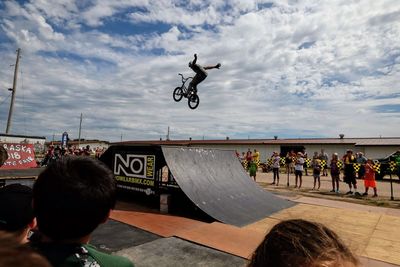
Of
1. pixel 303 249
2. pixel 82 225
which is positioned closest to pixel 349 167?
pixel 303 249

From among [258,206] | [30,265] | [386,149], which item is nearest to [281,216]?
[258,206]

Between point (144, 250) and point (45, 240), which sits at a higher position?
point (45, 240)

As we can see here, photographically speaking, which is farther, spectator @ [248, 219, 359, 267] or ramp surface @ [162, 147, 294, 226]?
ramp surface @ [162, 147, 294, 226]

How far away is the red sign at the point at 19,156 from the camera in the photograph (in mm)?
16266

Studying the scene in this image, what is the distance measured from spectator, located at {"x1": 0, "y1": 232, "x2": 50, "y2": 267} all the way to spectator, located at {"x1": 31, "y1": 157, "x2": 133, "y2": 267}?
670mm

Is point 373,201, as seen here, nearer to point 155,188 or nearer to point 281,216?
point 281,216

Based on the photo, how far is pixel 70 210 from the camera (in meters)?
1.36

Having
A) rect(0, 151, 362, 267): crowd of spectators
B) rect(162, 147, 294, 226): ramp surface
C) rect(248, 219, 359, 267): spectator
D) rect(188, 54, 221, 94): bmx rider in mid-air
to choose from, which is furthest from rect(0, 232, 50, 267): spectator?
rect(188, 54, 221, 94): bmx rider in mid-air

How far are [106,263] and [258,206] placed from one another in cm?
807

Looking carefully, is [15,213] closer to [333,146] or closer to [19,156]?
[19,156]

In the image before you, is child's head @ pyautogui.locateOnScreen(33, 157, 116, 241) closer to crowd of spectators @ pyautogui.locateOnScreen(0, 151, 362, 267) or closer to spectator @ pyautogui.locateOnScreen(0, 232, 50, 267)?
crowd of spectators @ pyautogui.locateOnScreen(0, 151, 362, 267)

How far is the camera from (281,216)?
8.25 meters

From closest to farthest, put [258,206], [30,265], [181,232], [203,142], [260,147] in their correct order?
[30,265] < [181,232] < [258,206] < [260,147] < [203,142]

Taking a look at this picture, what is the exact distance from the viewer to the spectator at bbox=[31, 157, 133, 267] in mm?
1312
